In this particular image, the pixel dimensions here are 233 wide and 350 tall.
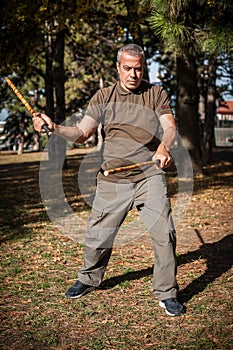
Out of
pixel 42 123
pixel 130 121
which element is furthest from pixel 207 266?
pixel 42 123

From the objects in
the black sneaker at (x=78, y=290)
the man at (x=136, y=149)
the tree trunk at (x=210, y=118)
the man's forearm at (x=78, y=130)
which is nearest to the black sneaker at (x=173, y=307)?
the man at (x=136, y=149)

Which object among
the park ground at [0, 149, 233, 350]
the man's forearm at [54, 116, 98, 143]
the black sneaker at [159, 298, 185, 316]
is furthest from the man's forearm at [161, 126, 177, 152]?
the park ground at [0, 149, 233, 350]

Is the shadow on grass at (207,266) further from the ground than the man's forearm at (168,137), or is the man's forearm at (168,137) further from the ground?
the man's forearm at (168,137)

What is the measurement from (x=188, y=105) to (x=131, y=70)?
30.8 feet

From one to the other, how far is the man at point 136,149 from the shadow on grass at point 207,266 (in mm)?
553

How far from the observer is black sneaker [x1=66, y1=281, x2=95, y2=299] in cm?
462

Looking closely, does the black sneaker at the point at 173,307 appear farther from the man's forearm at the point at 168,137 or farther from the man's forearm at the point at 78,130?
the man's forearm at the point at 78,130

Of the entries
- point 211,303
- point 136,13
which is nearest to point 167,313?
point 211,303

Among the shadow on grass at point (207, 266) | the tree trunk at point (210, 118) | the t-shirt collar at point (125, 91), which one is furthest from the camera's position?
the tree trunk at point (210, 118)

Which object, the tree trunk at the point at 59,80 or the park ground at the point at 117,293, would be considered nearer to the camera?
the park ground at the point at 117,293

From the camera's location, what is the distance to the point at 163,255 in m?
4.17

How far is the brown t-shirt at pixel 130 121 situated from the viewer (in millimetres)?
4234

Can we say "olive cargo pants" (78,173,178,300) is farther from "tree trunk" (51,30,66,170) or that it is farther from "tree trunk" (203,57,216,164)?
"tree trunk" (203,57,216,164)

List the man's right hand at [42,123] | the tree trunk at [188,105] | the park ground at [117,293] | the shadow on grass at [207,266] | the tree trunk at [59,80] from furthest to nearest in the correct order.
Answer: the tree trunk at [59,80], the tree trunk at [188,105], the shadow on grass at [207,266], the man's right hand at [42,123], the park ground at [117,293]
